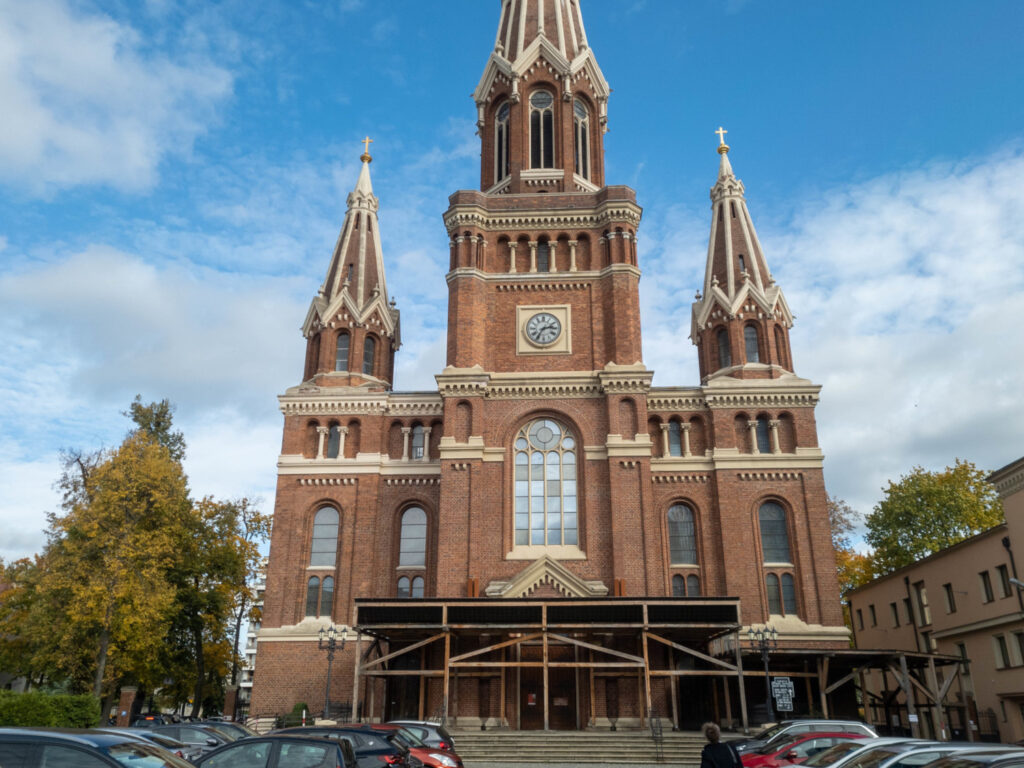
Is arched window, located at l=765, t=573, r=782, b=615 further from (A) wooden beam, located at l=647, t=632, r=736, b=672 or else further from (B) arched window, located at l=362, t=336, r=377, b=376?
(B) arched window, located at l=362, t=336, r=377, b=376

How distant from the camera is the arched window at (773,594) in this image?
37.2 meters

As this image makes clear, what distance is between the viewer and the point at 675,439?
133ft

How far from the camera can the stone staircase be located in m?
27.7

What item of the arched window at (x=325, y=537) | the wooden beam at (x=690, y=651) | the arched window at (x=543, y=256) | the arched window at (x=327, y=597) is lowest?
the wooden beam at (x=690, y=651)

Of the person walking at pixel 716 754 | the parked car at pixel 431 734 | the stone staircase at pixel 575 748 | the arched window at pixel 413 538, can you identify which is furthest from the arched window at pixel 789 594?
the person walking at pixel 716 754

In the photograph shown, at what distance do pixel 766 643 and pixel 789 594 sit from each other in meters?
6.57

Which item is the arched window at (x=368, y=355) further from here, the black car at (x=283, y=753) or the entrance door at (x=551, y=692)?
the black car at (x=283, y=753)

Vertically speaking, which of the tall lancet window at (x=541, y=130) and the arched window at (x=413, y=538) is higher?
the tall lancet window at (x=541, y=130)

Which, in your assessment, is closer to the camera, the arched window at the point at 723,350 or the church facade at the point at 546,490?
the church facade at the point at 546,490

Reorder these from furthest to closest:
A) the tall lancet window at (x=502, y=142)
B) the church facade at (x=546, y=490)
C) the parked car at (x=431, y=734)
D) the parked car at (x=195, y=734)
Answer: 1. the tall lancet window at (x=502, y=142)
2. the church facade at (x=546, y=490)
3. the parked car at (x=195, y=734)
4. the parked car at (x=431, y=734)

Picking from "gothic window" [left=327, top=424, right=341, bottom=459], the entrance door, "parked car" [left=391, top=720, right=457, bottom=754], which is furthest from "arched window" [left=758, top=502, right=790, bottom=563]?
"parked car" [left=391, top=720, right=457, bottom=754]

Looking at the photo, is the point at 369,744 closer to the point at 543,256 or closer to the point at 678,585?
the point at 678,585

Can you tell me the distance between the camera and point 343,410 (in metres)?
40.7

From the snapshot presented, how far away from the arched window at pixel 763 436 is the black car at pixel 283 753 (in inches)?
1236
